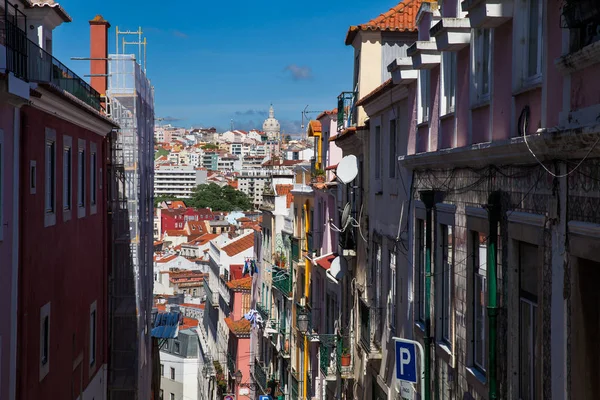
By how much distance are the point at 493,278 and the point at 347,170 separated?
10.9 m

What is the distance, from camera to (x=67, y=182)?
1812cm

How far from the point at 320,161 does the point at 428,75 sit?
2088 cm

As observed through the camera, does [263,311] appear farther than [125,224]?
Yes

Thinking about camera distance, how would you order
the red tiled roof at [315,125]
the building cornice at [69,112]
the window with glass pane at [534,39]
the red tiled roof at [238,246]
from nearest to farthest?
the window with glass pane at [534,39]
the building cornice at [69,112]
the red tiled roof at [315,125]
the red tiled roof at [238,246]

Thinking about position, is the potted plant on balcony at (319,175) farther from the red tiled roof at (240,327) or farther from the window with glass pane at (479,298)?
the window with glass pane at (479,298)

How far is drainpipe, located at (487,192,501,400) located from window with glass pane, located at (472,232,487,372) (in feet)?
2.06

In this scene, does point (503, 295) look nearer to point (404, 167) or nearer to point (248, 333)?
point (404, 167)

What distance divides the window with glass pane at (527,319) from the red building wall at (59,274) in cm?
777

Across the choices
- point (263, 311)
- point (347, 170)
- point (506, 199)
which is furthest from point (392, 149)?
point (263, 311)

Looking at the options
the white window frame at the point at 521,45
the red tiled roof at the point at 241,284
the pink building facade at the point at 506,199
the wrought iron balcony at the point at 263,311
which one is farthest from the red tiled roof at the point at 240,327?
the white window frame at the point at 521,45

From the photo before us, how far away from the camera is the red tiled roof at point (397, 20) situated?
69.4 ft

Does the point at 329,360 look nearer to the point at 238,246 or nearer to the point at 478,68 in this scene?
the point at 478,68

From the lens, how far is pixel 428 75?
565 inches

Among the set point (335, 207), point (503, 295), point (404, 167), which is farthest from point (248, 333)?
point (503, 295)
